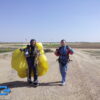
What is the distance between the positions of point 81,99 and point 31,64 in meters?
2.78

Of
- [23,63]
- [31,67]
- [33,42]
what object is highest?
[33,42]

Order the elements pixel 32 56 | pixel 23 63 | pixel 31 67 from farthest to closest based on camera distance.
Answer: pixel 23 63 → pixel 31 67 → pixel 32 56

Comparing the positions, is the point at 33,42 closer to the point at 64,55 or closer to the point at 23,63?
the point at 23,63

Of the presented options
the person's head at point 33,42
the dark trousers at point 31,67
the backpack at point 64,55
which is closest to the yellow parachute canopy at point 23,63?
the dark trousers at point 31,67

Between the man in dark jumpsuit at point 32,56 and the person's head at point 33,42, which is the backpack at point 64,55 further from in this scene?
the person's head at point 33,42

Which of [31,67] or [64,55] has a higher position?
[64,55]

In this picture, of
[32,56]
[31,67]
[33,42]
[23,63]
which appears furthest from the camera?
[23,63]

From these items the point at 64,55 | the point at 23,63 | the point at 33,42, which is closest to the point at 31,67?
the point at 23,63

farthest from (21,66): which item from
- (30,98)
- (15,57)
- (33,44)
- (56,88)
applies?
(30,98)

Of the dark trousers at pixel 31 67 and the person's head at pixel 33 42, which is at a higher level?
the person's head at pixel 33 42

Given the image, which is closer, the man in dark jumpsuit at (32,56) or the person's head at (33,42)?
the person's head at (33,42)

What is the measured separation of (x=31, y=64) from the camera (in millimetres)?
9125

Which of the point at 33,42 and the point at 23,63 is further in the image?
the point at 23,63

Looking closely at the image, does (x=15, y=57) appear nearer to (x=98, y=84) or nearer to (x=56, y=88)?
(x=56, y=88)
